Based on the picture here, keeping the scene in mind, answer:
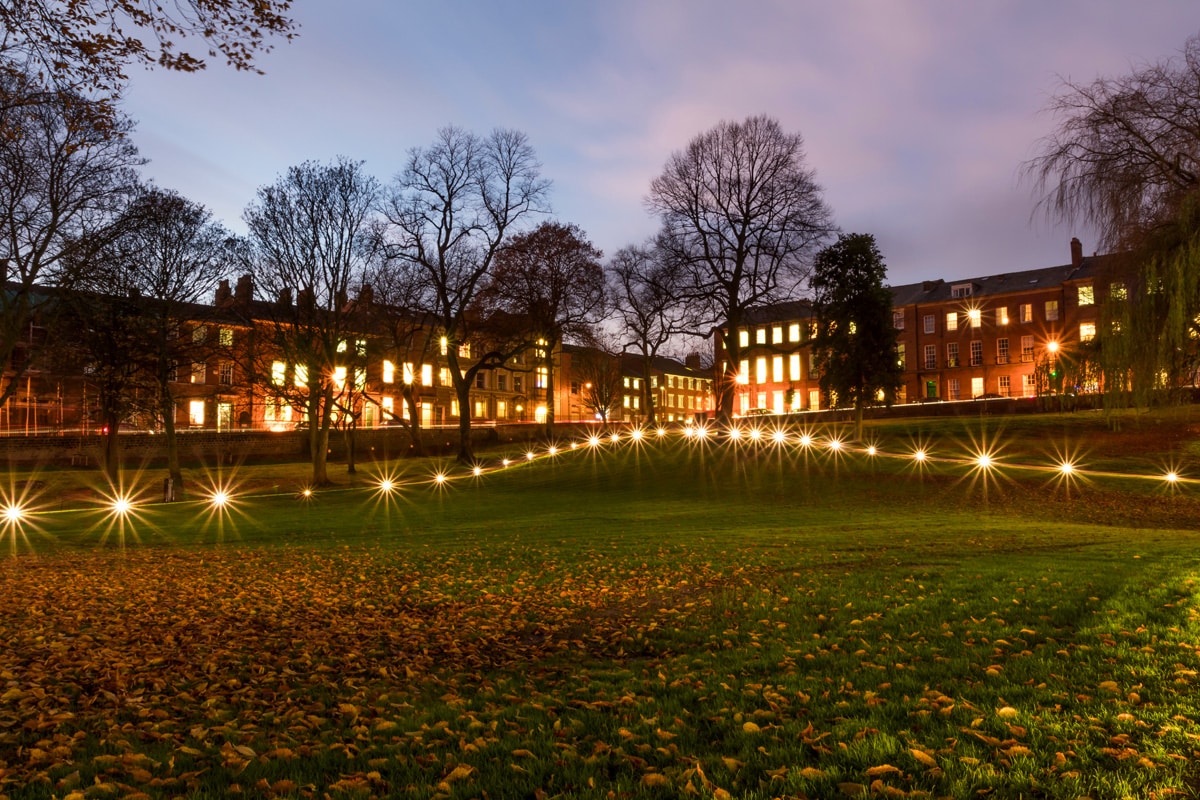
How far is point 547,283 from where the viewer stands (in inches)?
1502

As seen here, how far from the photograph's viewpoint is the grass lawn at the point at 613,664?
154 inches

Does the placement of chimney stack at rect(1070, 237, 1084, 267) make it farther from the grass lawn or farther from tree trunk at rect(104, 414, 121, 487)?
tree trunk at rect(104, 414, 121, 487)

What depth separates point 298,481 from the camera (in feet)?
123

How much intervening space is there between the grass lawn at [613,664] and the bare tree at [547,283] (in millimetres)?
22849

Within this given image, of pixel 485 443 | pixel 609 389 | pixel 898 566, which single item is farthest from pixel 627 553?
pixel 609 389

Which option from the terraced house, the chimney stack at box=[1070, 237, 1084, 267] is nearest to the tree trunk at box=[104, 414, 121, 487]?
the terraced house

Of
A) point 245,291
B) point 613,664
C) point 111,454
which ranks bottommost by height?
point 613,664

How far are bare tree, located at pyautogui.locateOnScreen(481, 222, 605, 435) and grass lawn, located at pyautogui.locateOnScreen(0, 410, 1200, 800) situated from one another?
75.0 ft

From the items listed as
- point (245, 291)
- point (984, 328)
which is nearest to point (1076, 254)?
point (984, 328)

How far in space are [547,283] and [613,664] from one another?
1303 inches

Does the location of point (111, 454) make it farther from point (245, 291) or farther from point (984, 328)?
point (984, 328)

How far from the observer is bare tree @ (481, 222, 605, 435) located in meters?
37.8

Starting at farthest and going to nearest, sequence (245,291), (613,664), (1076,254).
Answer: (1076,254) < (245,291) < (613,664)

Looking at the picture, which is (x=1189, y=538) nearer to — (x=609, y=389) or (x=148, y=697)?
(x=148, y=697)
